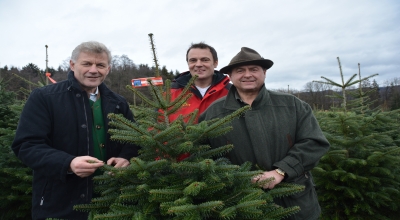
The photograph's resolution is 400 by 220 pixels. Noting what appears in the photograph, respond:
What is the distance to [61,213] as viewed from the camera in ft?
7.58

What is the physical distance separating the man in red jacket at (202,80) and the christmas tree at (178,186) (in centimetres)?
133

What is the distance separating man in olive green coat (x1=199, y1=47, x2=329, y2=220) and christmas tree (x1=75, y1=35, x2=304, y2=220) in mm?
296

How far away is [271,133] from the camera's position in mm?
2625

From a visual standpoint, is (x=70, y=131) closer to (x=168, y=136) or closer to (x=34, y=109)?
(x=34, y=109)

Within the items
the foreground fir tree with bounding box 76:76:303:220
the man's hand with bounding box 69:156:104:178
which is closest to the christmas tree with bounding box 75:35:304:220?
the foreground fir tree with bounding box 76:76:303:220

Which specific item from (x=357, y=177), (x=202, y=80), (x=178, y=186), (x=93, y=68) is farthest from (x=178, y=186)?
(x=357, y=177)

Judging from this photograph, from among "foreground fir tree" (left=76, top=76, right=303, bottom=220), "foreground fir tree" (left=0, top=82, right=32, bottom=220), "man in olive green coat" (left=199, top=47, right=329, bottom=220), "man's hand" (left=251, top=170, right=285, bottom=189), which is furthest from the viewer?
"foreground fir tree" (left=0, top=82, right=32, bottom=220)

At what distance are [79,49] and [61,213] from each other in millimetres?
1408

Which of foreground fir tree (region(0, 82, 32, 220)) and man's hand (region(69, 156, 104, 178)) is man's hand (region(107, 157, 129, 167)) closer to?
man's hand (region(69, 156, 104, 178))

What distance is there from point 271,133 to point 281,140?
11 cm

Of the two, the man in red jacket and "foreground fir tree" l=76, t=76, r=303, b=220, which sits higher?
the man in red jacket

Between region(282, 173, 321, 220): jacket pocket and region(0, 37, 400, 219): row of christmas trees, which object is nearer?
region(0, 37, 400, 219): row of christmas trees

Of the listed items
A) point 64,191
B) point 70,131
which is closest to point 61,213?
point 64,191

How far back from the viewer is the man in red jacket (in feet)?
11.8
